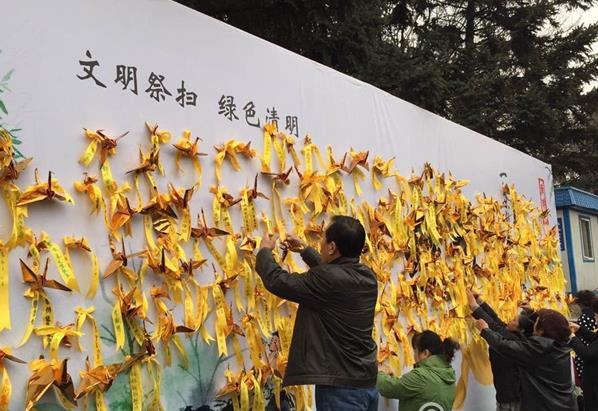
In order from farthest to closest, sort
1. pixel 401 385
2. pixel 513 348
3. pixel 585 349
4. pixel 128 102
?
pixel 585 349
pixel 513 348
pixel 401 385
pixel 128 102

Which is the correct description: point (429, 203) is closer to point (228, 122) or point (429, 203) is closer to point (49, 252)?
point (228, 122)

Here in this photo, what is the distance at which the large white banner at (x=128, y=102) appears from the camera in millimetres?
1727

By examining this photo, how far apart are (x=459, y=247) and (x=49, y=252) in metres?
2.77

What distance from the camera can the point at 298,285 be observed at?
6.68 ft

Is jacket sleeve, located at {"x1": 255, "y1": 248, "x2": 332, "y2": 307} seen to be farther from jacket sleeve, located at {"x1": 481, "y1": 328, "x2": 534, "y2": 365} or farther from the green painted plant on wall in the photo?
jacket sleeve, located at {"x1": 481, "y1": 328, "x2": 534, "y2": 365}

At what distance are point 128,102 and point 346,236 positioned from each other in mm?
837

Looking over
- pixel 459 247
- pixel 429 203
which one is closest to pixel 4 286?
pixel 429 203

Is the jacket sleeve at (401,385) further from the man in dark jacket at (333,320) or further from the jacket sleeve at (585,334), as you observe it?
the jacket sleeve at (585,334)

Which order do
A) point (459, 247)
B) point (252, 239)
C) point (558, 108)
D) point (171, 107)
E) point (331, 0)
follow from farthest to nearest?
point (558, 108) < point (331, 0) < point (459, 247) < point (252, 239) < point (171, 107)

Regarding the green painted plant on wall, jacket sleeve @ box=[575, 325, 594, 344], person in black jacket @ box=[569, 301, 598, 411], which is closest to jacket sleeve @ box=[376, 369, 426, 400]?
person in black jacket @ box=[569, 301, 598, 411]

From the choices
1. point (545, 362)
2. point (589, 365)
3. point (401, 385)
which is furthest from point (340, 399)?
point (589, 365)

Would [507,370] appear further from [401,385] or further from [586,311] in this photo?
[401,385]

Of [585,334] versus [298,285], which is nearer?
[298,285]

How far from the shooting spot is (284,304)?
252cm
